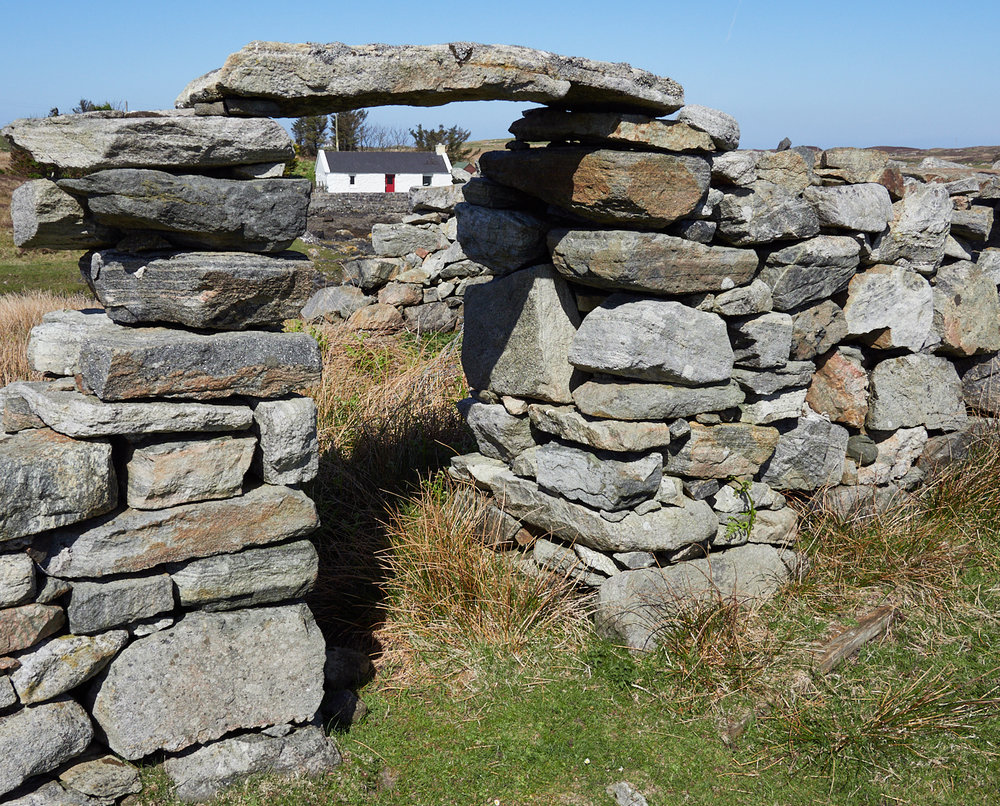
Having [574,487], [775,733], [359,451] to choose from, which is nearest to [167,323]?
[574,487]

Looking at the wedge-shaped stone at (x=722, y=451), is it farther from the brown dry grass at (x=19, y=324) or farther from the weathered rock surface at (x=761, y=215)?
the brown dry grass at (x=19, y=324)

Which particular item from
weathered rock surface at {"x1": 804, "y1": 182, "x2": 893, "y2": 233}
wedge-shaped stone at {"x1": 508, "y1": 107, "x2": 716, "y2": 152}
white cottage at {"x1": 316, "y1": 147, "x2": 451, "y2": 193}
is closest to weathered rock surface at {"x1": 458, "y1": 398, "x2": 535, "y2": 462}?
wedge-shaped stone at {"x1": 508, "y1": 107, "x2": 716, "y2": 152}

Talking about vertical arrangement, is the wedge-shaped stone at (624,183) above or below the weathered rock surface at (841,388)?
above

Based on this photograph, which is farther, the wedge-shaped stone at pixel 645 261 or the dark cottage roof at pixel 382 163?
the dark cottage roof at pixel 382 163

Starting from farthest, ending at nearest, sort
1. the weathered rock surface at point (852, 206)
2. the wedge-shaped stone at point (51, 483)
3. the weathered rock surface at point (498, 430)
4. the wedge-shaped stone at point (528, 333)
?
the weathered rock surface at point (498, 430) → the weathered rock surface at point (852, 206) → the wedge-shaped stone at point (528, 333) → the wedge-shaped stone at point (51, 483)

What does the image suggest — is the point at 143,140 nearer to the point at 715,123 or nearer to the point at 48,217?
the point at 48,217

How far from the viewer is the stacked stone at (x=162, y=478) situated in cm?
267

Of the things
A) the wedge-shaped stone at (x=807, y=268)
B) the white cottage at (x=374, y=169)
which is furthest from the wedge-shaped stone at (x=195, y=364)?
the white cottage at (x=374, y=169)

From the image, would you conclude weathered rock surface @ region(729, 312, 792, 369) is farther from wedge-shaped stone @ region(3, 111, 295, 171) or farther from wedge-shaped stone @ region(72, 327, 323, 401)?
wedge-shaped stone @ region(3, 111, 295, 171)

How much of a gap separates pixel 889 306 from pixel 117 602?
165 inches

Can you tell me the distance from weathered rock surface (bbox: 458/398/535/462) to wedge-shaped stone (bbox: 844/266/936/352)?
1.96 m

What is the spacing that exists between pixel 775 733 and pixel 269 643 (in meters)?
2.15

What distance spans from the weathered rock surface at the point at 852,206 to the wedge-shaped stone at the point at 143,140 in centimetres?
282

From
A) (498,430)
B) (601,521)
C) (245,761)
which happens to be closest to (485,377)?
(498,430)
